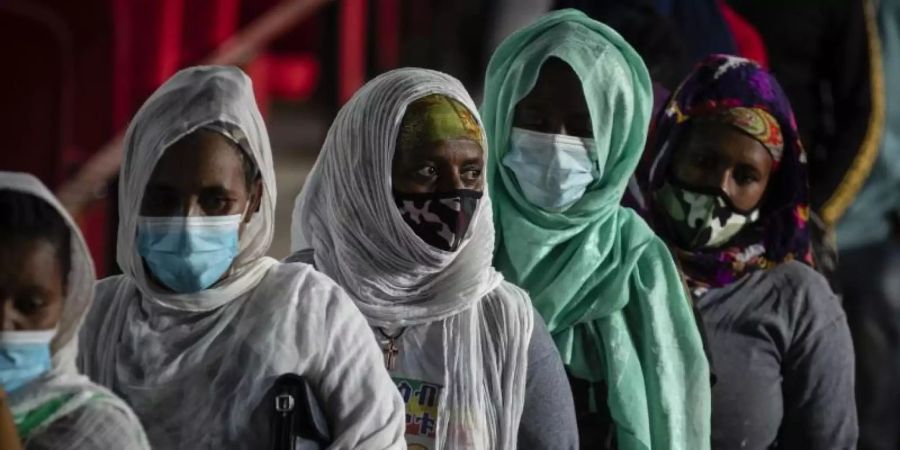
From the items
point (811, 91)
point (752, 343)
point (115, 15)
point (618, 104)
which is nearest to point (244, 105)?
point (618, 104)

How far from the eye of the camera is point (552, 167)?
4.95m

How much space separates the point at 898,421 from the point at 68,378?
4133 mm

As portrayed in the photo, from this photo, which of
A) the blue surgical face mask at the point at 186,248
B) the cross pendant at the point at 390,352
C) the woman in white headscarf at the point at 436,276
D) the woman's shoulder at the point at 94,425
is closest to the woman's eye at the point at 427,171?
the woman in white headscarf at the point at 436,276

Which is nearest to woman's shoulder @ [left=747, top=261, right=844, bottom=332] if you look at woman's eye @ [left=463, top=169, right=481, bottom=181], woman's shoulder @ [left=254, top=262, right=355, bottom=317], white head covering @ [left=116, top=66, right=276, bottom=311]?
woman's eye @ [left=463, top=169, right=481, bottom=181]

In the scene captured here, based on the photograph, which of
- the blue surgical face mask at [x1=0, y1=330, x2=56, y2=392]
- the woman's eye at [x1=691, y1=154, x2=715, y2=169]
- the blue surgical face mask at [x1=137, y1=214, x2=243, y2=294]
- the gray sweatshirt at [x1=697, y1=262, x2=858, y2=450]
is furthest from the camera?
the woman's eye at [x1=691, y1=154, x2=715, y2=169]

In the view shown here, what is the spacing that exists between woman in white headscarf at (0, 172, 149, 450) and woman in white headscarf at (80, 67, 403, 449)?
1.02 ft

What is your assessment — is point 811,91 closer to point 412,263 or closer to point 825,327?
point 825,327

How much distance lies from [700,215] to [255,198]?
4.47 feet

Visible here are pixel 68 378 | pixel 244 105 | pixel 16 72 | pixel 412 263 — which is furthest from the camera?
pixel 16 72

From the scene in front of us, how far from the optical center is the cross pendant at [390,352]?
14.7 feet

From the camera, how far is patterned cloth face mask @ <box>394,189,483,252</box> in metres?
4.49

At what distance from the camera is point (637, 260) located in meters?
5.06

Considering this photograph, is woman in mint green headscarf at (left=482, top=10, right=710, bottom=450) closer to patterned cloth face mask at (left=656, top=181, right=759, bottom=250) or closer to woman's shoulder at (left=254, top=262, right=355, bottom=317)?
patterned cloth face mask at (left=656, top=181, right=759, bottom=250)

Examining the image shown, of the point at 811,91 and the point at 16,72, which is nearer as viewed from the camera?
the point at 16,72
